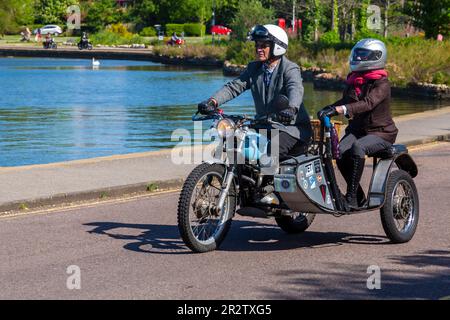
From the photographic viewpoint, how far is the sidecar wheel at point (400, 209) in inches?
390

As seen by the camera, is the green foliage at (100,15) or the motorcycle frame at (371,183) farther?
the green foliage at (100,15)

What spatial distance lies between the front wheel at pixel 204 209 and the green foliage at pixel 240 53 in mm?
52313

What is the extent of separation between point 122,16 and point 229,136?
332 ft

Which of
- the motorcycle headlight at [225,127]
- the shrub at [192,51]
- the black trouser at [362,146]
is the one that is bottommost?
the shrub at [192,51]

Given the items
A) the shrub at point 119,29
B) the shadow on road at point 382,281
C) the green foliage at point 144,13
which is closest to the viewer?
the shadow on road at point 382,281

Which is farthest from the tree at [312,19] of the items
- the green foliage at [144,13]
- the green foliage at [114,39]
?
the green foliage at [144,13]

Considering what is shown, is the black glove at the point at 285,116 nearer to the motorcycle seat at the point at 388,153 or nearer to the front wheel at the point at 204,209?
the front wheel at the point at 204,209

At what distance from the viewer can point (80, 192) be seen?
12.8 m

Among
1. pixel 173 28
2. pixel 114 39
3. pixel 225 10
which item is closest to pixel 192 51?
pixel 114 39

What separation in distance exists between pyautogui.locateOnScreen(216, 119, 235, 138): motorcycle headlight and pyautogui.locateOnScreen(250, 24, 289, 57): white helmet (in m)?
1.05

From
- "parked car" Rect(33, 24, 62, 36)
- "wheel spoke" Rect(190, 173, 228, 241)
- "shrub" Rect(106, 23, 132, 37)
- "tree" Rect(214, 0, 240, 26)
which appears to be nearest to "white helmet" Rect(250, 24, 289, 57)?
"wheel spoke" Rect(190, 173, 228, 241)

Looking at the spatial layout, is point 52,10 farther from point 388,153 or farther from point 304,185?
point 304,185
